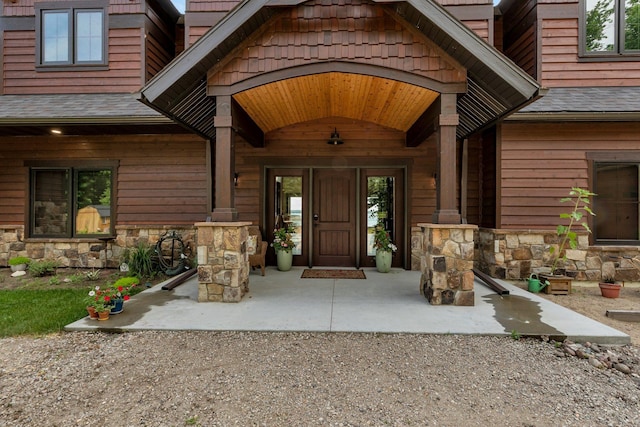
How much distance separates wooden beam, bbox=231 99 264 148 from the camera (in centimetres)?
406

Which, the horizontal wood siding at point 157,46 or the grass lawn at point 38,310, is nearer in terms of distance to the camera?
the grass lawn at point 38,310

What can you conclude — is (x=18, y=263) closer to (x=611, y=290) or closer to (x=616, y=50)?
(x=611, y=290)

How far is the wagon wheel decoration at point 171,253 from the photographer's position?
18.1ft

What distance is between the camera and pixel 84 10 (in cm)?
601

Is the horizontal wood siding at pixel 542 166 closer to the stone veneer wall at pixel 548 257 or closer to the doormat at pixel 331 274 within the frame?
the stone veneer wall at pixel 548 257

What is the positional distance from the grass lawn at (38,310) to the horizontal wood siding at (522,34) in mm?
7685

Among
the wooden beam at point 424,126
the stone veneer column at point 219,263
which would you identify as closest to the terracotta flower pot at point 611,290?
the wooden beam at point 424,126

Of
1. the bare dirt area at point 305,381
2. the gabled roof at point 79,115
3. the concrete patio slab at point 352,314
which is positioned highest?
the gabled roof at point 79,115

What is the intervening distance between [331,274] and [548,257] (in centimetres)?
362

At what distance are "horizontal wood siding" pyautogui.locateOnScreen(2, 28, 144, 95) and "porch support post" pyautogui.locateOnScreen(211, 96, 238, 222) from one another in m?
3.38

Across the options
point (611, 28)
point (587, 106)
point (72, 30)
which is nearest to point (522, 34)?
point (611, 28)

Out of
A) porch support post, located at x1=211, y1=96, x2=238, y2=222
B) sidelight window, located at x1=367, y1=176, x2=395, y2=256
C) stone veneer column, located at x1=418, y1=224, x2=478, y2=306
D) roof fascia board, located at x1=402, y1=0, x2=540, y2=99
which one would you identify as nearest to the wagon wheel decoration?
porch support post, located at x1=211, y1=96, x2=238, y2=222

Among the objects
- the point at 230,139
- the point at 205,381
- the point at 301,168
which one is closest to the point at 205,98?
the point at 230,139

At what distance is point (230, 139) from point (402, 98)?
7.82 ft
